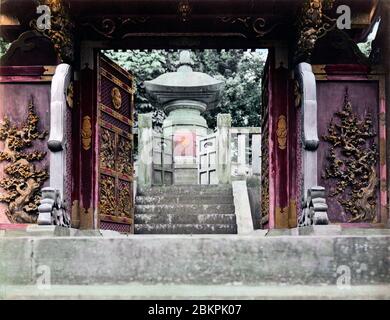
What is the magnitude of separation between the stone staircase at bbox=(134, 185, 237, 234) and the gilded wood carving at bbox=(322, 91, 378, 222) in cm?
362

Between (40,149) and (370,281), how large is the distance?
4.96 meters

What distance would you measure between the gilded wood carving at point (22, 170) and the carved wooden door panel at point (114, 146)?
955 mm

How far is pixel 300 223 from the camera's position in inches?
331

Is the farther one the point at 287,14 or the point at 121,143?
the point at 121,143

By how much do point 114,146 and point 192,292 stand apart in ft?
15.8

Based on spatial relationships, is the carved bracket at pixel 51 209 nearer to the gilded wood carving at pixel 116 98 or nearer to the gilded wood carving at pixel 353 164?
the gilded wood carving at pixel 116 98

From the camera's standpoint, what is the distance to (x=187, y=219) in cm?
1286

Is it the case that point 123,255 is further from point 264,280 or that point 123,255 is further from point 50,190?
point 50,190

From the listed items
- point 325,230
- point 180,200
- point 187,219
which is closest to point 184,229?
point 187,219

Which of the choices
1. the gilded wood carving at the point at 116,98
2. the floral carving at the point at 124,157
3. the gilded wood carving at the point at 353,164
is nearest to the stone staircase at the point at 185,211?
the floral carving at the point at 124,157

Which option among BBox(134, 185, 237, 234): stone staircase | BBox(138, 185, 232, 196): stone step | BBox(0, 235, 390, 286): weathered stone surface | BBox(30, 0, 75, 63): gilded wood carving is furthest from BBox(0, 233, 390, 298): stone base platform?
BBox(138, 185, 232, 196): stone step

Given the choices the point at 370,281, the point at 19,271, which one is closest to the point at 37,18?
the point at 19,271

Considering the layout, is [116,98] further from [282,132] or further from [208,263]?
[208,263]

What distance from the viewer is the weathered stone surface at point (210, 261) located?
20.5ft
